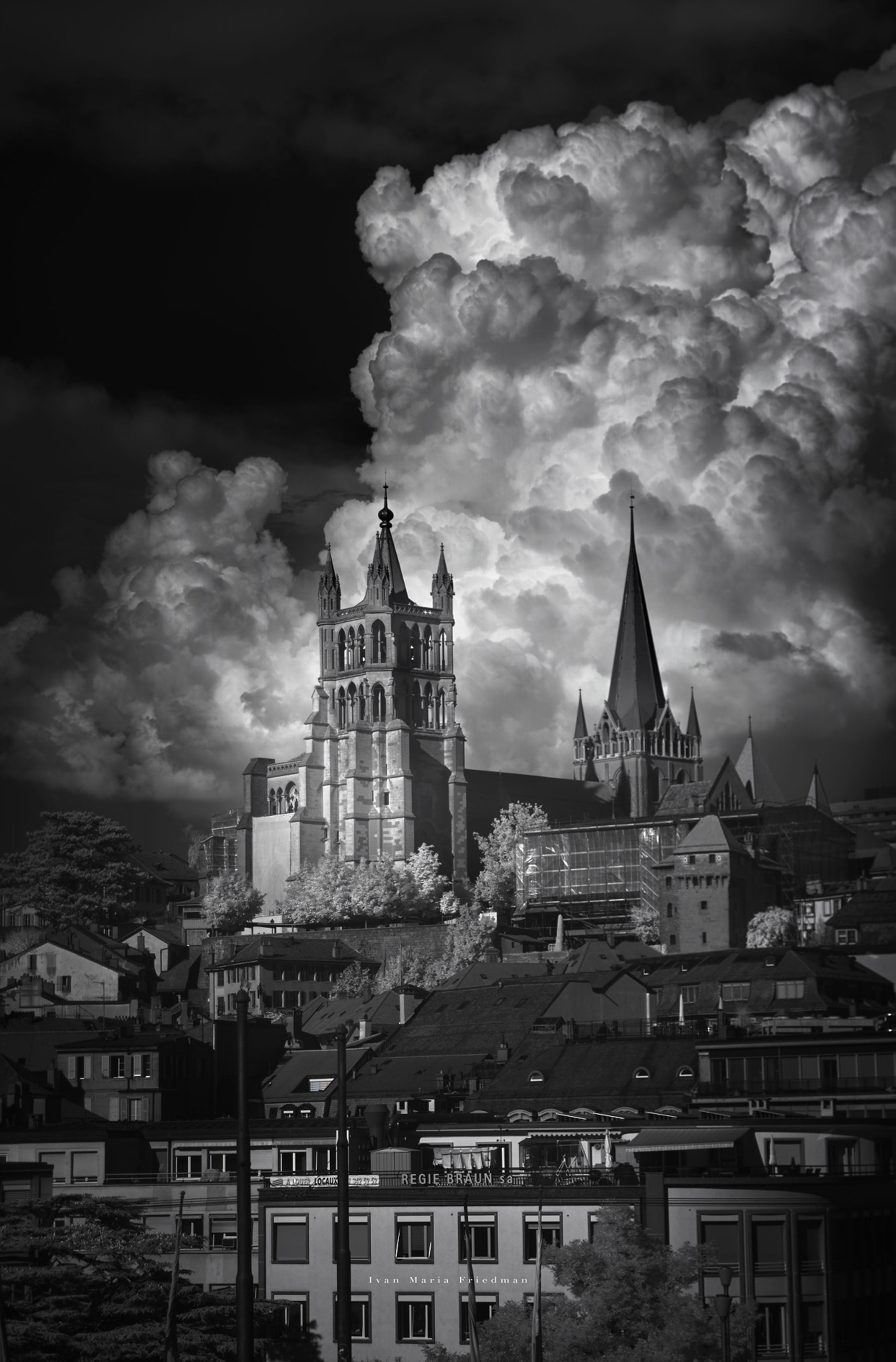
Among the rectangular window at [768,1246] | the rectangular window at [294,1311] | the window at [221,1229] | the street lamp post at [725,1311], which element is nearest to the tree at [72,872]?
the window at [221,1229]

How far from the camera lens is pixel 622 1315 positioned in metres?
43.2

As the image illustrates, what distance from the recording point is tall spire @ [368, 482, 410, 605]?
18575 centimetres

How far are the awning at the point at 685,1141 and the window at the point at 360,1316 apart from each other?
622cm

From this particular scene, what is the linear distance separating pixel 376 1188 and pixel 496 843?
383 feet

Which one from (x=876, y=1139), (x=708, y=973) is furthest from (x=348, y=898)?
(x=876, y=1139)

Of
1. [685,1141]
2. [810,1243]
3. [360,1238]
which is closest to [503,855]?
[360,1238]

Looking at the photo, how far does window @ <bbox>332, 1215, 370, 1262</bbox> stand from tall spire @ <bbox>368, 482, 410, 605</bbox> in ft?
441

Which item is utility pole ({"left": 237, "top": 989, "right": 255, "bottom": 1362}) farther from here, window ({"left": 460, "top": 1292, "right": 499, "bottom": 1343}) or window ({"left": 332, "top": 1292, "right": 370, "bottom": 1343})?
window ({"left": 332, "top": 1292, "right": 370, "bottom": 1343})

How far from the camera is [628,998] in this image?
297 ft

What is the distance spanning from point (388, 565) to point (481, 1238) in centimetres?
13824

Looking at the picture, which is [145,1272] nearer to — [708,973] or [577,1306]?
[577,1306]

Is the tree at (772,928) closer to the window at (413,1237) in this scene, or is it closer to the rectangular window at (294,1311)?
the window at (413,1237)

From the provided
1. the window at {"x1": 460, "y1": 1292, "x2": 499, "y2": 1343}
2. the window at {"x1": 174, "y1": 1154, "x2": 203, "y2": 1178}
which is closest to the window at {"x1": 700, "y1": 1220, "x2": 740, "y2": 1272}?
the window at {"x1": 460, "y1": 1292, "x2": 499, "y2": 1343}

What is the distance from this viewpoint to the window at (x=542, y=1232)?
162ft
